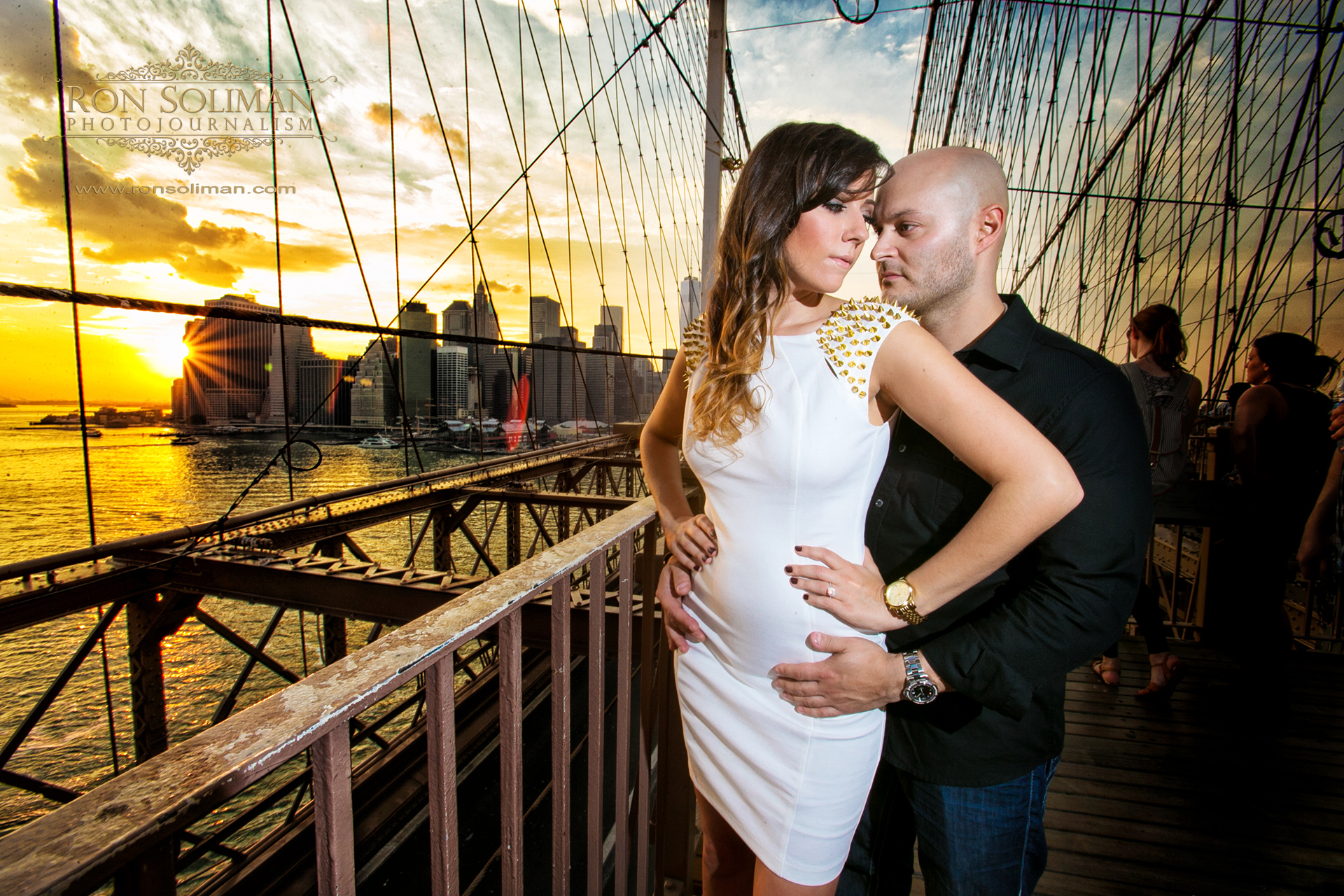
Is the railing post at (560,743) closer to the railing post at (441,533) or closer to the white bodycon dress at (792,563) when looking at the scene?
the white bodycon dress at (792,563)

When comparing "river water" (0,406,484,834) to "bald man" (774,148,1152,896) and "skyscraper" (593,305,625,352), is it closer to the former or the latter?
"skyscraper" (593,305,625,352)

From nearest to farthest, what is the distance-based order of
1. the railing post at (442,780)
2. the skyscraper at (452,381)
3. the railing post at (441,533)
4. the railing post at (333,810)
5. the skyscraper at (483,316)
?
1. the railing post at (333,810)
2. the railing post at (442,780)
3. the railing post at (441,533)
4. the skyscraper at (483,316)
5. the skyscraper at (452,381)

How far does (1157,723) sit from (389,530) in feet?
137

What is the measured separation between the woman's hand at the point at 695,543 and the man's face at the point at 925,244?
523 mm

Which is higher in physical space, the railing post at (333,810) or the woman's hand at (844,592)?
the woman's hand at (844,592)

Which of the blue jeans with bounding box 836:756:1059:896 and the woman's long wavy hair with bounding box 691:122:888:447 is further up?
the woman's long wavy hair with bounding box 691:122:888:447

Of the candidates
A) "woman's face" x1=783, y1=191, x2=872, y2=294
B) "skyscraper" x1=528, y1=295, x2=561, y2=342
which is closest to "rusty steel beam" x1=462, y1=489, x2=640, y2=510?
"woman's face" x1=783, y1=191, x2=872, y2=294

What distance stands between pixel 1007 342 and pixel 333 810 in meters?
1.06

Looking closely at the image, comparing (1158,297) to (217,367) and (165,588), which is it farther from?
(217,367)

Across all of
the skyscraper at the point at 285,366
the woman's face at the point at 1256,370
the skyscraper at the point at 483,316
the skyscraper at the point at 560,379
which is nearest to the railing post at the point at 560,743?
the woman's face at the point at 1256,370

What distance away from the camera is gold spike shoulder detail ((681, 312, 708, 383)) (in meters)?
1.11

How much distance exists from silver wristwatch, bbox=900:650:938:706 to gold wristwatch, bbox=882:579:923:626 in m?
0.07

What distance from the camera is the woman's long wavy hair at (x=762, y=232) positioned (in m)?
0.92

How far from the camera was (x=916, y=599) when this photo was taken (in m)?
0.82
